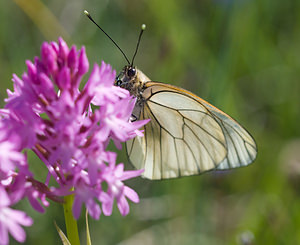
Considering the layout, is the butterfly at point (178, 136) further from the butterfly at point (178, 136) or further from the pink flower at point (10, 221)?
the pink flower at point (10, 221)

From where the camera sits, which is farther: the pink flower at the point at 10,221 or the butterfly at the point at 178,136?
the butterfly at the point at 178,136

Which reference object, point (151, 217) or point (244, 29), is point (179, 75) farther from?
point (151, 217)

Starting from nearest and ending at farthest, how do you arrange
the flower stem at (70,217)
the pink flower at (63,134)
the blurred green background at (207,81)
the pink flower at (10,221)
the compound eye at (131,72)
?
the pink flower at (10,221), the pink flower at (63,134), the flower stem at (70,217), the compound eye at (131,72), the blurred green background at (207,81)

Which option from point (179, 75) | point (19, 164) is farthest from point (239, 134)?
point (179, 75)

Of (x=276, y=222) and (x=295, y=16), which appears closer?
(x=276, y=222)

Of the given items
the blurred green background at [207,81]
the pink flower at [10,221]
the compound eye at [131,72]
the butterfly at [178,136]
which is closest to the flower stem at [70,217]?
the pink flower at [10,221]

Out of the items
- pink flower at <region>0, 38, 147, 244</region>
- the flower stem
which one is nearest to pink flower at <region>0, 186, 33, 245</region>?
pink flower at <region>0, 38, 147, 244</region>

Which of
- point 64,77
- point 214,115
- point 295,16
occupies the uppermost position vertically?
point 295,16
